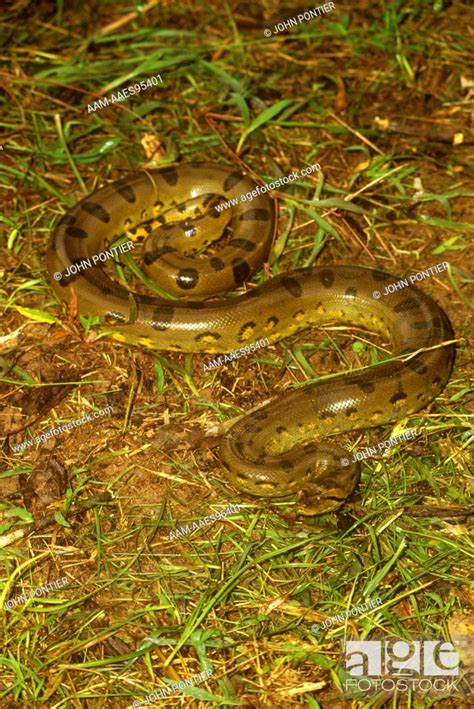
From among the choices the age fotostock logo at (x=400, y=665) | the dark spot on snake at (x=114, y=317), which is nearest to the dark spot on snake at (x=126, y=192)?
the dark spot on snake at (x=114, y=317)

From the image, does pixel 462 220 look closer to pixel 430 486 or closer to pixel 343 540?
pixel 430 486

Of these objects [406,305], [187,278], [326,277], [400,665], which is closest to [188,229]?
[187,278]

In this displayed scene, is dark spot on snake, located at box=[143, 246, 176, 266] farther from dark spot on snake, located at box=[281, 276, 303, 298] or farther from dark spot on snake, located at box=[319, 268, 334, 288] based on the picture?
dark spot on snake, located at box=[319, 268, 334, 288]

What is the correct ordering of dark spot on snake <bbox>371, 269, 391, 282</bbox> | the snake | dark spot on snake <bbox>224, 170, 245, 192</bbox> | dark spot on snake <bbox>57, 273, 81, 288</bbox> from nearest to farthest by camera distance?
the snake < dark spot on snake <bbox>57, 273, 81, 288</bbox> < dark spot on snake <bbox>371, 269, 391, 282</bbox> < dark spot on snake <bbox>224, 170, 245, 192</bbox>

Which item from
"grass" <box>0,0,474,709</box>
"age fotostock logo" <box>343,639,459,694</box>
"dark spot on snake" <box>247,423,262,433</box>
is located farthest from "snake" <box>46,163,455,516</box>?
"age fotostock logo" <box>343,639,459,694</box>

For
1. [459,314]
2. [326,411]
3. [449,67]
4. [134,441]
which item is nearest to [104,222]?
[134,441]

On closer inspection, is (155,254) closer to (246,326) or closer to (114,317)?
(114,317)
